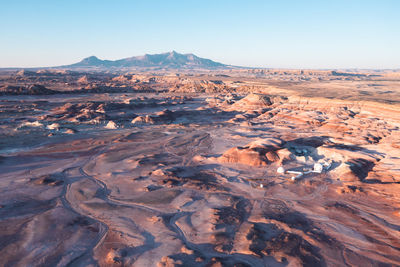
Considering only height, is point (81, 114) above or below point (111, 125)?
above

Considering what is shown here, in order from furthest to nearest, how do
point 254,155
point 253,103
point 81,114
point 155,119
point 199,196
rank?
point 253,103
point 81,114
point 155,119
point 254,155
point 199,196

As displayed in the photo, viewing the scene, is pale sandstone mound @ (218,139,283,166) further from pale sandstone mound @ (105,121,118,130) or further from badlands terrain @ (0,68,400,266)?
pale sandstone mound @ (105,121,118,130)

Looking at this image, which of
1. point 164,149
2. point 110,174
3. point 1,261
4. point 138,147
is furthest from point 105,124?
point 1,261

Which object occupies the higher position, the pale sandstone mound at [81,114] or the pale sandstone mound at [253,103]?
the pale sandstone mound at [253,103]

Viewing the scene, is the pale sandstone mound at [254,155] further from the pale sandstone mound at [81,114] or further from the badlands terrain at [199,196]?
the pale sandstone mound at [81,114]

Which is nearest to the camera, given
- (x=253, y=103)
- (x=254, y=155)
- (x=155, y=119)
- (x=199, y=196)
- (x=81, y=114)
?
(x=199, y=196)

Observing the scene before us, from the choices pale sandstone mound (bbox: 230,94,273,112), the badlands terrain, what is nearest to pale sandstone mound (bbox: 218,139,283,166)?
the badlands terrain

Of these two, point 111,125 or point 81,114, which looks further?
point 81,114

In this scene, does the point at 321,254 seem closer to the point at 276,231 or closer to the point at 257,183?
the point at 276,231

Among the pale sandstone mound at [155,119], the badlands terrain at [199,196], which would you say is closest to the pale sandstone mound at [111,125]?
the badlands terrain at [199,196]

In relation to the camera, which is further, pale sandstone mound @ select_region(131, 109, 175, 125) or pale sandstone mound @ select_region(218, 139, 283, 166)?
pale sandstone mound @ select_region(131, 109, 175, 125)

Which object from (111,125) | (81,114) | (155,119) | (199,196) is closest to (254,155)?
(199,196)

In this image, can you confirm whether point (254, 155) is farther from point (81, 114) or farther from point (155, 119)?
point (81, 114)
